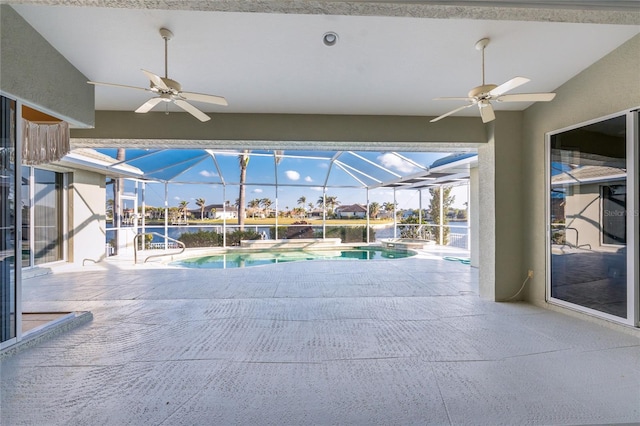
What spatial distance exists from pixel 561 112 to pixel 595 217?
139 cm

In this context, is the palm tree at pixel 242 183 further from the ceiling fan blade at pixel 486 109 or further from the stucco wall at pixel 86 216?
the ceiling fan blade at pixel 486 109

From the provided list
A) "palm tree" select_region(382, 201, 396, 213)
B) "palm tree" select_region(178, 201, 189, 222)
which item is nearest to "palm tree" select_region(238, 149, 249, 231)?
"palm tree" select_region(178, 201, 189, 222)

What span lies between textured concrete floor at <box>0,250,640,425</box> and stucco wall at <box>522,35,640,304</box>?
34.0 inches

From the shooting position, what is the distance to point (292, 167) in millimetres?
12289

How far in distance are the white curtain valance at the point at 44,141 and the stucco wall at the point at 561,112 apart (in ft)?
19.8

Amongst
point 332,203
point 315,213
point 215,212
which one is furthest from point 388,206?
point 215,212

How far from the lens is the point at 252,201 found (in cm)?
1396

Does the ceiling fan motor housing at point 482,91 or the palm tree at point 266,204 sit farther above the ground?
the ceiling fan motor housing at point 482,91

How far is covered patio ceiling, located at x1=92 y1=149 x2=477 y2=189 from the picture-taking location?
9742 mm

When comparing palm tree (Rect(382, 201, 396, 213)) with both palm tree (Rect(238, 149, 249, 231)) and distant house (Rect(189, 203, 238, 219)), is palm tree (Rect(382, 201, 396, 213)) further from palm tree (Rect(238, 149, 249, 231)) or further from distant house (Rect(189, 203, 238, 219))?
distant house (Rect(189, 203, 238, 219))

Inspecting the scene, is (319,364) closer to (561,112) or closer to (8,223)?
(8,223)

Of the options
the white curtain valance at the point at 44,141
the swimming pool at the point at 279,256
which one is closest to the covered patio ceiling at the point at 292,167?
the swimming pool at the point at 279,256

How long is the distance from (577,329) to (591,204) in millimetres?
1475

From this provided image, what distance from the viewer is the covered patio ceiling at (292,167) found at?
974 centimetres
